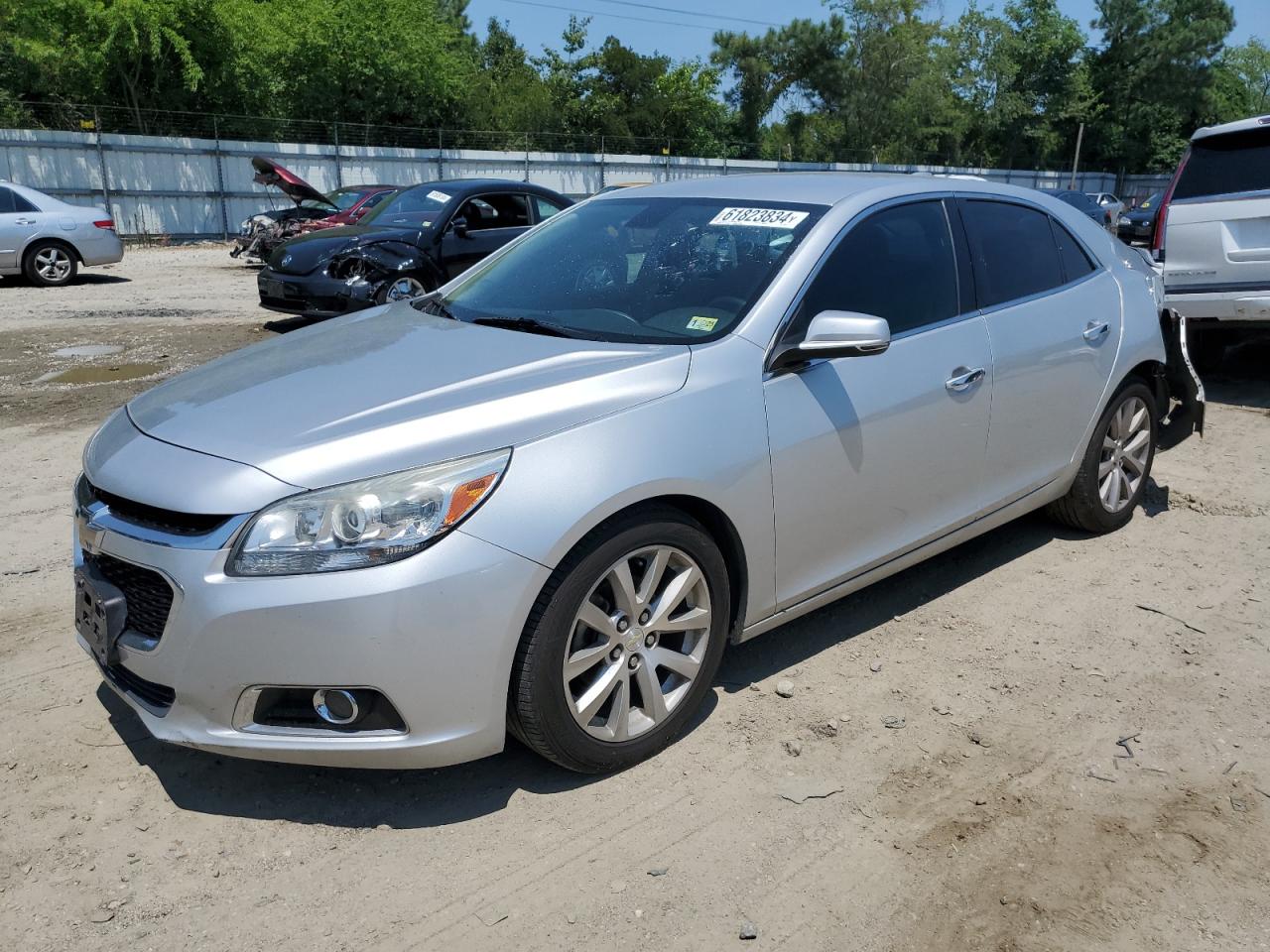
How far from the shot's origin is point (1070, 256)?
15.4 feet

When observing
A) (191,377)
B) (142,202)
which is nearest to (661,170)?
(142,202)

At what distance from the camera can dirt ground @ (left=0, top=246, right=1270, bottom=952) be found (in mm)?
2559

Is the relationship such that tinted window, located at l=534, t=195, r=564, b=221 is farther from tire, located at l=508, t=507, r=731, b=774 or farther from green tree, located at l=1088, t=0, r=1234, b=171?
green tree, located at l=1088, t=0, r=1234, b=171

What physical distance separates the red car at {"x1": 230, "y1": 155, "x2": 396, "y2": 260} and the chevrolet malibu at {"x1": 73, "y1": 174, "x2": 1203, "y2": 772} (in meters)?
13.2

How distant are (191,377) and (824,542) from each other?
2.20m

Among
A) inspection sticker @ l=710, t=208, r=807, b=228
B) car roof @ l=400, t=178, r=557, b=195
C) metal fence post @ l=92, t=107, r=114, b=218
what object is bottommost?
inspection sticker @ l=710, t=208, r=807, b=228

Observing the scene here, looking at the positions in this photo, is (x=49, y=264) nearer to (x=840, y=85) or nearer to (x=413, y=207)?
(x=413, y=207)

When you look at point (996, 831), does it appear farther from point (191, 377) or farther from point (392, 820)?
point (191, 377)

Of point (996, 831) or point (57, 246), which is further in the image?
point (57, 246)

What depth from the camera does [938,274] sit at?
4004 millimetres

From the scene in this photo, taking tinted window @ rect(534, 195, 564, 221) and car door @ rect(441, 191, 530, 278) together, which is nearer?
car door @ rect(441, 191, 530, 278)

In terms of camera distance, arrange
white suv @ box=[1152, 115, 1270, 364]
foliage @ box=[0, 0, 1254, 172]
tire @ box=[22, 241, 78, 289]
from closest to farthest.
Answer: white suv @ box=[1152, 115, 1270, 364] → tire @ box=[22, 241, 78, 289] → foliage @ box=[0, 0, 1254, 172]

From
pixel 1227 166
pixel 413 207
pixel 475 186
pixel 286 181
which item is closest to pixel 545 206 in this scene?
pixel 475 186

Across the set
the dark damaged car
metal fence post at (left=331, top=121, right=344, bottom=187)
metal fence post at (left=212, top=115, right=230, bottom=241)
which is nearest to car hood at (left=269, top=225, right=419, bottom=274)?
the dark damaged car
